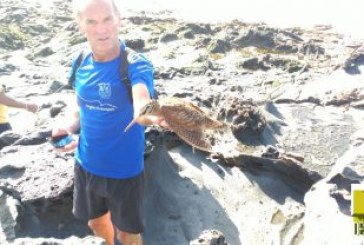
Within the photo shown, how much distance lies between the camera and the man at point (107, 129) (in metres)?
2.86

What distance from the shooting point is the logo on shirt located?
116 inches

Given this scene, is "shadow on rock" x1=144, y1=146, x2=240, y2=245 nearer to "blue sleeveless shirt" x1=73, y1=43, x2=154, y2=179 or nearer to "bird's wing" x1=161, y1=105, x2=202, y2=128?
"blue sleeveless shirt" x1=73, y1=43, x2=154, y2=179

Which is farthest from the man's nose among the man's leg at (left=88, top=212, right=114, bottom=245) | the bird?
the man's leg at (left=88, top=212, right=114, bottom=245)

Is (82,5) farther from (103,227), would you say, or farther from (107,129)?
(103,227)

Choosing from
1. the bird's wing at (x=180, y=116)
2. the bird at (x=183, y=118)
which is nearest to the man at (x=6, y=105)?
the bird at (x=183, y=118)

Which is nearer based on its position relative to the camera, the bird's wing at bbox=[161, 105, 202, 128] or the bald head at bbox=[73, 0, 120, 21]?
the bird's wing at bbox=[161, 105, 202, 128]

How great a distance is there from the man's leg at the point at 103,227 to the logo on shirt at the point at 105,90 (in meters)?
1.05

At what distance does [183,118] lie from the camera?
103 inches

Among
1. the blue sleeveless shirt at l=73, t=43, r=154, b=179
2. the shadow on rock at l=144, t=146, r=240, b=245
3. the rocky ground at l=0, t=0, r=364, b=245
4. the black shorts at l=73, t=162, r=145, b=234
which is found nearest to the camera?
the blue sleeveless shirt at l=73, t=43, r=154, b=179

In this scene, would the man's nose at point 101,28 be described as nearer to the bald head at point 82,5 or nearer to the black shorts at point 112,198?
the bald head at point 82,5

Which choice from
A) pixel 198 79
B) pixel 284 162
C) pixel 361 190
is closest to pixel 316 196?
pixel 361 190

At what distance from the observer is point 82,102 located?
3.16 metres

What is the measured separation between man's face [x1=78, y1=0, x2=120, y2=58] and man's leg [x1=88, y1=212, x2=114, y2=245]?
1313 mm

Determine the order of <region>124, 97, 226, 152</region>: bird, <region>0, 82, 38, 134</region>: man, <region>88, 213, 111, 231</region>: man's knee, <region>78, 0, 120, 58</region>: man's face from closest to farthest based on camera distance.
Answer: <region>124, 97, 226, 152</region>: bird < <region>78, 0, 120, 58</region>: man's face < <region>88, 213, 111, 231</region>: man's knee < <region>0, 82, 38, 134</region>: man
